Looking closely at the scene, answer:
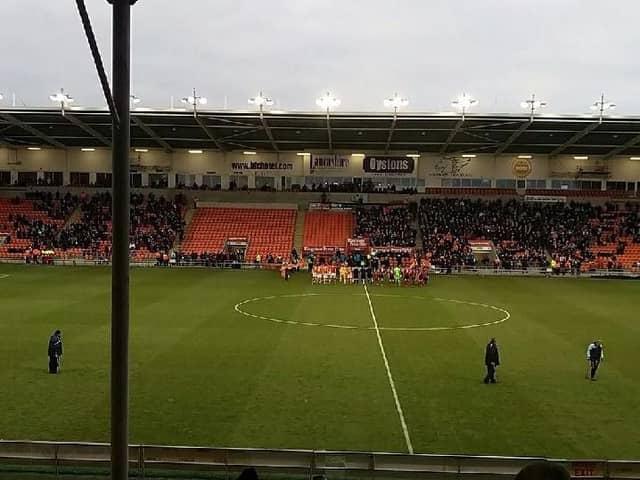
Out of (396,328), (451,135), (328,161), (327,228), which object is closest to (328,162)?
(328,161)

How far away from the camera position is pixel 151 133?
188 ft

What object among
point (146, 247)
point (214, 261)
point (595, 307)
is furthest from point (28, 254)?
point (595, 307)

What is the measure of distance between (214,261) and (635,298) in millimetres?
29174

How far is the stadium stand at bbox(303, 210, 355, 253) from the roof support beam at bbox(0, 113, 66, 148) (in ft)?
77.6

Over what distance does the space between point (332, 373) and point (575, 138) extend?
44397 mm

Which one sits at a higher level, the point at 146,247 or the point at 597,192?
the point at 597,192

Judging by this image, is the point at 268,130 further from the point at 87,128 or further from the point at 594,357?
the point at 594,357

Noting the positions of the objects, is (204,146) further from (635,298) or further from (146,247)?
(635,298)

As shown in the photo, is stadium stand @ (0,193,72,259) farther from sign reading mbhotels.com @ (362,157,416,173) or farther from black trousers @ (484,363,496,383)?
black trousers @ (484,363,496,383)

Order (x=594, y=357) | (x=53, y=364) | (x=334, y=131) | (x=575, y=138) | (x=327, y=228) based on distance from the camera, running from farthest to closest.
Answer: (x=327, y=228), (x=334, y=131), (x=575, y=138), (x=594, y=357), (x=53, y=364)

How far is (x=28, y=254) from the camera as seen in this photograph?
170ft

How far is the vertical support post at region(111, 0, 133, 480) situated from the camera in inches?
159

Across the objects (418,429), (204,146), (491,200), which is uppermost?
(204,146)

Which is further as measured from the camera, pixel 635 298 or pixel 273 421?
pixel 635 298
